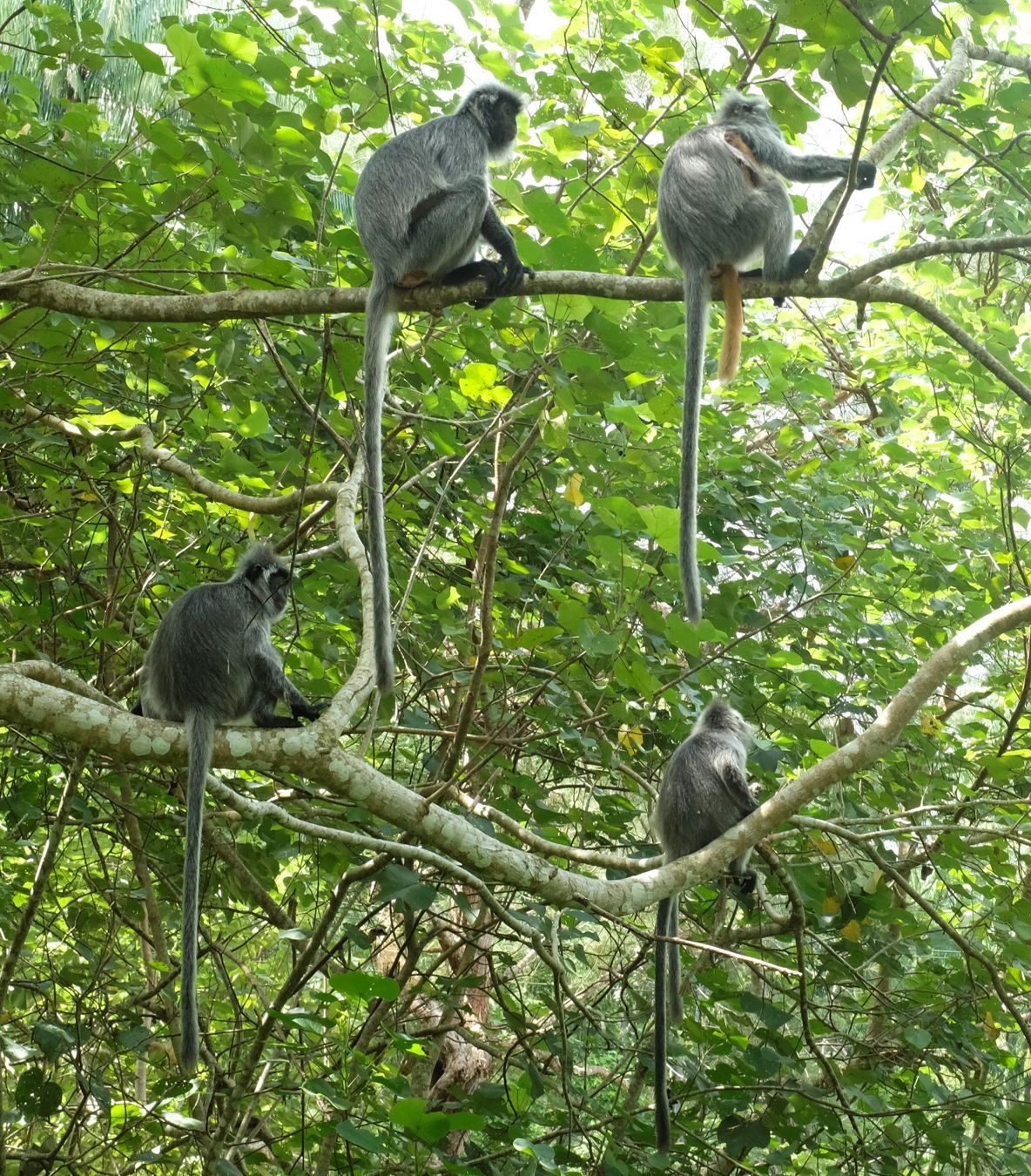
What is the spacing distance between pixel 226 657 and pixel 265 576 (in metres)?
0.42

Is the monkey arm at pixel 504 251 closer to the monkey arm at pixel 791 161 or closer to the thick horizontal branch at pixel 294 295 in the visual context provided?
the thick horizontal branch at pixel 294 295

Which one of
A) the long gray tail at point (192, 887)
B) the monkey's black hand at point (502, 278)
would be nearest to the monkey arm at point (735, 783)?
the monkey's black hand at point (502, 278)

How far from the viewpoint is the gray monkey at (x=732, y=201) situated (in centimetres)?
451

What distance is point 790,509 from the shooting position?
A: 216 inches

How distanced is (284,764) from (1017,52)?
5.12 metres

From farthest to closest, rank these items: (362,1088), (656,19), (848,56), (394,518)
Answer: (394,518) → (656,19) → (362,1088) → (848,56)

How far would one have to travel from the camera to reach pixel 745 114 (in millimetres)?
5008

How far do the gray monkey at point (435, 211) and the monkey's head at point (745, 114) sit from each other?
3.27 ft

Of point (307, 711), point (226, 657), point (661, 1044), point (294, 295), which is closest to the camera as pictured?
point (294, 295)

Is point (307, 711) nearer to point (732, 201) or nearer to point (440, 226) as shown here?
point (440, 226)

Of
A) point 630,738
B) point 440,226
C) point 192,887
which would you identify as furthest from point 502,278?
point 192,887

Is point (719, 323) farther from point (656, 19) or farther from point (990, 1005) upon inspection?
point (990, 1005)

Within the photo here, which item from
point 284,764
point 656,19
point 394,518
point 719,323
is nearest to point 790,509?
point 719,323

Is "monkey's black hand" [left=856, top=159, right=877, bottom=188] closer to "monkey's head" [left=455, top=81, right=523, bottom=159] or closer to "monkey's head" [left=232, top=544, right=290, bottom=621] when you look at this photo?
"monkey's head" [left=455, top=81, right=523, bottom=159]
